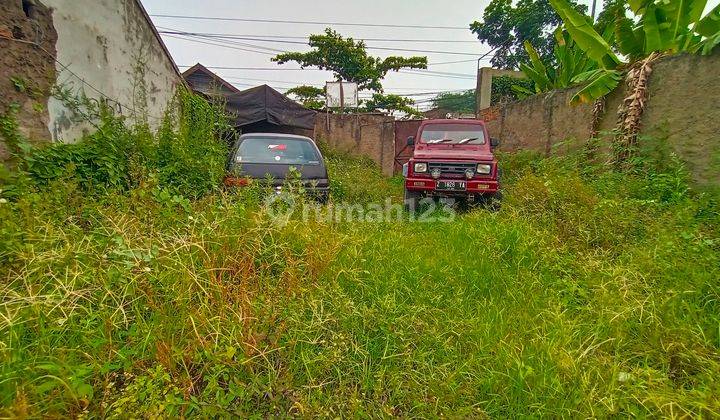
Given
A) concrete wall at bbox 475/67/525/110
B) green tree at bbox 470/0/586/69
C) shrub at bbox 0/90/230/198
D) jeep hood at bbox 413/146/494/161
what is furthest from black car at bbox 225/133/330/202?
green tree at bbox 470/0/586/69

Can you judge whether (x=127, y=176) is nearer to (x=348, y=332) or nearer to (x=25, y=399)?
(x=25, y=399)

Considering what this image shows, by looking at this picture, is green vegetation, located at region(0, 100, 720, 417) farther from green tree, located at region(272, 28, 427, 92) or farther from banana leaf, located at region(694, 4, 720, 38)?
green tree, located at region(272, 28, 427, 92)

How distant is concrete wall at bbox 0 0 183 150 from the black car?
1623 millimetres

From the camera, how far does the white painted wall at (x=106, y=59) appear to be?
341 centimetres

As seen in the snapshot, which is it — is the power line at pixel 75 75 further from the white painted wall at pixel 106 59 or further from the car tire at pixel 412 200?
the car tire at pixel 412 200

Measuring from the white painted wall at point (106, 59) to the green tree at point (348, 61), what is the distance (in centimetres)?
1576

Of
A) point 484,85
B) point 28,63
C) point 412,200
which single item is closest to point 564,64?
point 484,85

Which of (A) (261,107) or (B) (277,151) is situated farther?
(A) (261,107)

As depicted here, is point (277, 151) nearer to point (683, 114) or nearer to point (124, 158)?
point (124, 158)

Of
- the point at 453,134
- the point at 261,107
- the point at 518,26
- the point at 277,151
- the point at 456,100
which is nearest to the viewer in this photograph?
the point at 277,151

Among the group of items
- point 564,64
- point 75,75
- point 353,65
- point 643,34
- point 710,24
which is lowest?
point 75,75

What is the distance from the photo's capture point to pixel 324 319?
1.96 m

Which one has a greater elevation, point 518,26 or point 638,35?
point 518,26

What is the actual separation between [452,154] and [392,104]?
54.1 feet
